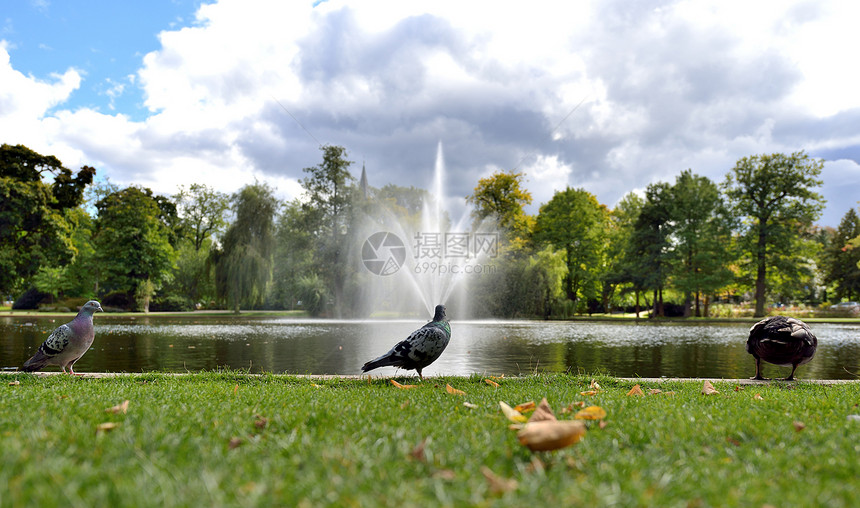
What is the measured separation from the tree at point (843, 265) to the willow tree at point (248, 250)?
5274 cm

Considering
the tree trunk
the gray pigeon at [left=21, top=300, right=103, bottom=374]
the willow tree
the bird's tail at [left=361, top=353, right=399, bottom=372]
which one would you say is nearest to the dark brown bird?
the bird's tail at [left=361, top=353, right=399, bottom=372]

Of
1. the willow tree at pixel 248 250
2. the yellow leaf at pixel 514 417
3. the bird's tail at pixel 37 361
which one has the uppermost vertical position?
the willow tree at pixel 248 250

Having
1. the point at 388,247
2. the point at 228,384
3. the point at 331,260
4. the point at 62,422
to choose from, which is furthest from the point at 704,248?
the point at 62,422

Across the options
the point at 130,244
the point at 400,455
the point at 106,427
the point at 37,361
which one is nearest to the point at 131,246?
the point at 130,244

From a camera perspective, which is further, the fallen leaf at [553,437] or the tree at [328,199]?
the tree at [328,199]

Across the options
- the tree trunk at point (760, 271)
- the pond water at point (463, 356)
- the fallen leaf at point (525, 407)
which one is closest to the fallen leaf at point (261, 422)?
the fallen leaf at point (525, 407)

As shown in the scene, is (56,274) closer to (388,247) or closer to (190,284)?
(190,284)

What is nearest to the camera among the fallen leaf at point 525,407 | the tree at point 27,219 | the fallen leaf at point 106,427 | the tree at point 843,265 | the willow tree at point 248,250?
the fallen leaf at point 106,427

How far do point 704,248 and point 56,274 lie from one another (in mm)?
53952

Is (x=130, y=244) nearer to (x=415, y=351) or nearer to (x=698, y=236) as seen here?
(x=415, y=351)

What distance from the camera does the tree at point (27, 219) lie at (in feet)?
87.4

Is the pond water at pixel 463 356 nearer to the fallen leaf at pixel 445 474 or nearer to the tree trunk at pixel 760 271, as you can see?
the fallen leaf at pixel 445 474

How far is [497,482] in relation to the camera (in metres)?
1.98

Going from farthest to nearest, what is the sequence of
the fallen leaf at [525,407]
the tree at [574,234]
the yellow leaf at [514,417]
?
1. the tree at [574,234]
2. the fallen leaf at [525,407]
3. the yellow leaf at [514,417]
